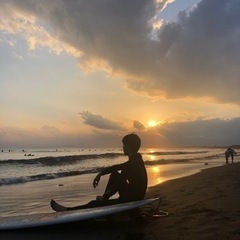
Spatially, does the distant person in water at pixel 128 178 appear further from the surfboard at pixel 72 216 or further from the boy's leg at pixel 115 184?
the surfboard at pixel 72 216

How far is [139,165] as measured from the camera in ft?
18.4

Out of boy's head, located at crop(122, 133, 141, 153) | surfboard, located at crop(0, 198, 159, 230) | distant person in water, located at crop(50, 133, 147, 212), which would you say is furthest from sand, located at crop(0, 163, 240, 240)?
boy's head, located at crop(122, 133, 141, 153)

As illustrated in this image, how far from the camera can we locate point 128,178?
219 inches

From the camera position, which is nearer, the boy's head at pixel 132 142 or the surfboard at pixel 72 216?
the surfboard at pixel 72 216

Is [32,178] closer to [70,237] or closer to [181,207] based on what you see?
[181,207]

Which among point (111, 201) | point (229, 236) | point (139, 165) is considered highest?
point (139, 165)

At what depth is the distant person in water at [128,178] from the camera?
555 centimetres

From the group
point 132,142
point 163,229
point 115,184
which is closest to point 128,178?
point 115,184

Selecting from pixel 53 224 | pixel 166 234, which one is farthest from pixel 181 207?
pixel 53 224

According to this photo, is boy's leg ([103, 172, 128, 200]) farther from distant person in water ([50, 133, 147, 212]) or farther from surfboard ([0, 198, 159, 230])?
surfboard ([0, 198, 159, 230])

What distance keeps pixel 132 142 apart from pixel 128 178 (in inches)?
23.1

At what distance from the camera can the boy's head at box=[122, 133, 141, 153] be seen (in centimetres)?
561

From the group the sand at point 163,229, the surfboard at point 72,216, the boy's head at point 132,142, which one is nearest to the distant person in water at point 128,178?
the boy's head at point 132,142

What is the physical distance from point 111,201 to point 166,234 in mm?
1235
